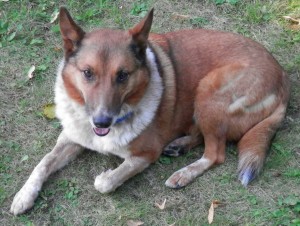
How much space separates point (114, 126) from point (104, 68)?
61 centimetres

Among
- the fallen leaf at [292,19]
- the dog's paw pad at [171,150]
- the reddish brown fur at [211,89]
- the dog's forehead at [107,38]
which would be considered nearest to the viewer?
the dog's forehead at [107,38]

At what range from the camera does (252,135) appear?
13.6 feet

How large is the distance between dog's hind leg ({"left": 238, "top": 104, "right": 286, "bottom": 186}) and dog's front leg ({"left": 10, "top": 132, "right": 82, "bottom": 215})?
4.68 feet

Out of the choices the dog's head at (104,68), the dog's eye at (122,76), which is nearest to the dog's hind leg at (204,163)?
the dog's head at (104,68)

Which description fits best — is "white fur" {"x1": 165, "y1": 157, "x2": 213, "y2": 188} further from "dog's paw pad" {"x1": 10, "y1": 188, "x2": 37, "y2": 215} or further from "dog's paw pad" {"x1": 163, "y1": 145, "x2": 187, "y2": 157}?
"dog's paw pad" {"x1": 10, "y1": 188, "x2": 37, "y2": 215}

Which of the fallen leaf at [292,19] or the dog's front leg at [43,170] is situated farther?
the fallen leaf at [292,19]

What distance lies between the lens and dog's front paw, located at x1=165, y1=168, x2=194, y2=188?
160 inches

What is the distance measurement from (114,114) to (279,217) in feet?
5.05

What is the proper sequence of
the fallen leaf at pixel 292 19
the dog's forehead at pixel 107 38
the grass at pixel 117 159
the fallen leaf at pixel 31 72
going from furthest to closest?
the fallen leaf at pixel 292 19, the fallen leaf at pixel 31 72, the grass at pixel 117 159, the dog's forehead at pixel 107 38

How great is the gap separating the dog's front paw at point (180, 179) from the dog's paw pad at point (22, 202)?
1.12m

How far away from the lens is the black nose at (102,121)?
3.51 metres

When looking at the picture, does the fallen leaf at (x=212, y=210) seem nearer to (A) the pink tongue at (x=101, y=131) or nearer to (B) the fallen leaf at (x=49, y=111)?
(A) the pink tongue at (x=101, y=131)

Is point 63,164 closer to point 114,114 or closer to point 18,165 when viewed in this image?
point 18,165

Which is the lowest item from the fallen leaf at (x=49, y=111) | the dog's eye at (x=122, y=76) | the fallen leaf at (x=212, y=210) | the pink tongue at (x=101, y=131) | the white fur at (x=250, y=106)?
the fallen leaf at (x=49, y=111)
